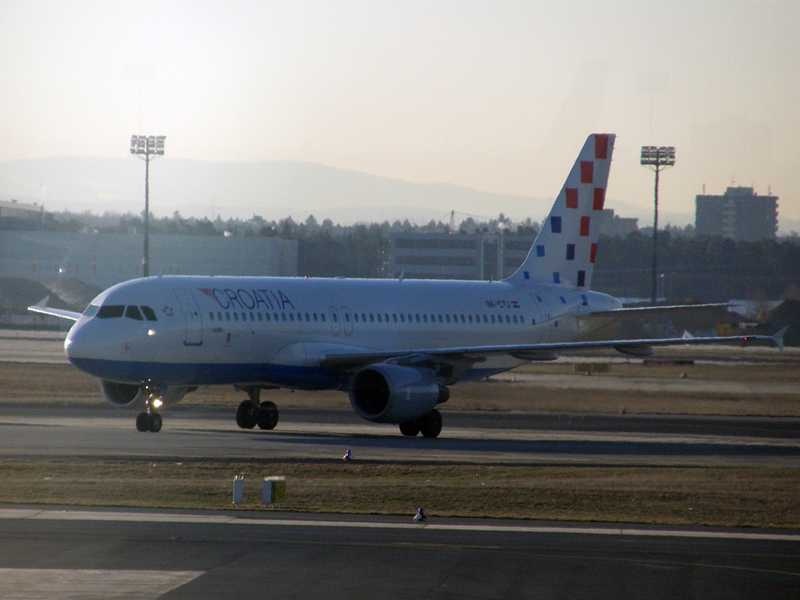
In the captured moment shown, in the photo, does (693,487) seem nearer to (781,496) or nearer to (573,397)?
(781,496)

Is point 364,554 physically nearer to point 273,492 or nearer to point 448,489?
point 273,492

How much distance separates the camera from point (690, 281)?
189500 mm

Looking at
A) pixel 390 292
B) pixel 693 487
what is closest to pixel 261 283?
pixel 390 292

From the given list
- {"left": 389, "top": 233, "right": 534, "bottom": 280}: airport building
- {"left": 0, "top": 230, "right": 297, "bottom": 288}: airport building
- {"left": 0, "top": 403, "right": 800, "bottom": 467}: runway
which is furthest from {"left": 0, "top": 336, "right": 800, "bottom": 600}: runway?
{"left": 389, "top": 233, "right": 534, "bottom": 280}: airport building

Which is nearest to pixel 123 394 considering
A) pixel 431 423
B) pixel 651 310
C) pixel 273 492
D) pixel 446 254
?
pixel 431 423

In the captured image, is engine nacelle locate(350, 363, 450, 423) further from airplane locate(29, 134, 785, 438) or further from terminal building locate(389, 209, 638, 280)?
terminal building locate(389, 209, 638, 280)

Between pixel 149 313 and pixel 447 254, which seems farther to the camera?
pixel 447 254

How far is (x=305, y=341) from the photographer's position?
116 feet

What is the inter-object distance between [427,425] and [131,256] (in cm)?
10911

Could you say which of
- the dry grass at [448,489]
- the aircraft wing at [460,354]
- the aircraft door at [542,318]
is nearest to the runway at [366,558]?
the dry grass at [448,489]

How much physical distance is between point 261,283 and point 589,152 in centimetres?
1531

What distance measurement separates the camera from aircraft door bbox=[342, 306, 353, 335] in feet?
121

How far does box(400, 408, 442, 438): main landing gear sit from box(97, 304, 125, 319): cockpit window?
29.1 feet

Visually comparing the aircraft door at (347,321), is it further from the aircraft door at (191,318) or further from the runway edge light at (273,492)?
the runway edge light at (273,492)
